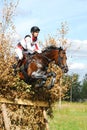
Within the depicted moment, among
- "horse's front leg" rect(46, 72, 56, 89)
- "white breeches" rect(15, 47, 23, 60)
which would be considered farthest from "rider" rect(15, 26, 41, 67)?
"horse's front leg" rect(46, 72, 56, 89)

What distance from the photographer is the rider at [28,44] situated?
12.5m

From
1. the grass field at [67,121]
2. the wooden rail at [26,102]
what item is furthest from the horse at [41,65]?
the grass field at [67,121]

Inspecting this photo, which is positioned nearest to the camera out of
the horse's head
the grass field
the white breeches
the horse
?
the white breeches

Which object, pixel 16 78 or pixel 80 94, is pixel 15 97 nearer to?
pixel 16 78

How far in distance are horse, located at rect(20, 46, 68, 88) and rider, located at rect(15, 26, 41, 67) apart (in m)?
0.21

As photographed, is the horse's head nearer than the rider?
No

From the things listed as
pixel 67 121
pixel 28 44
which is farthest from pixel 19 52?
pixel 67 121

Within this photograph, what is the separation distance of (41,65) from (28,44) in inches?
31.6

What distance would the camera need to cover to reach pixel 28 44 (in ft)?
40.9

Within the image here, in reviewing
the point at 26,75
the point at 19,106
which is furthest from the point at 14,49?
the point at 19,106

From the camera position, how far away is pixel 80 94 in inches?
5620

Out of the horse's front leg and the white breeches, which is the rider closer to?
the white breeches

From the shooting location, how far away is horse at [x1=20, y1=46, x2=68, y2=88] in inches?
497

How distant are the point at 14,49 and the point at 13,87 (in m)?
1.04
